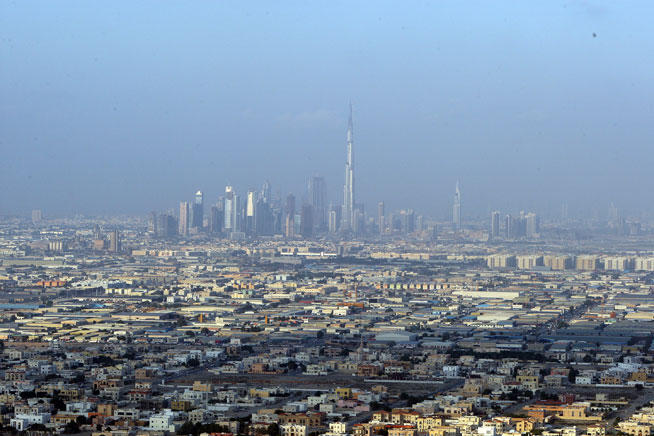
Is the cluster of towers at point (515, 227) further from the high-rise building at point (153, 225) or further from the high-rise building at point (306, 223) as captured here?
the high-rise building at point (153, 225)

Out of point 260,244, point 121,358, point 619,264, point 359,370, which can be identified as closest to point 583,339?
point 359,370

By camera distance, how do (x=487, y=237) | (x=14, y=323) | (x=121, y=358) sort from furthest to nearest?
1. (x=487, y=237)
2. (x=14, y=323)
3. (x=121, y=358)

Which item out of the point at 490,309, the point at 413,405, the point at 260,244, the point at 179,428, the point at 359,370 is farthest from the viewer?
the point at 260,244

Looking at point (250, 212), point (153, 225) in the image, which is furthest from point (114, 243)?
point (250, 212)

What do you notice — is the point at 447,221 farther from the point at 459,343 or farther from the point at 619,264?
the point at 459,343

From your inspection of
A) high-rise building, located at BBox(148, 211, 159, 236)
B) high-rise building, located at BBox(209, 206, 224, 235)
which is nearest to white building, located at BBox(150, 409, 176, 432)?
high-rise building, located at BBox(148, 211, 159, 236)

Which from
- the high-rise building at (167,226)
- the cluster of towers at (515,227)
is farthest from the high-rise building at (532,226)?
the high-rise building at (167,226)

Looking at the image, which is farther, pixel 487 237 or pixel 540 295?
pixel 487 237

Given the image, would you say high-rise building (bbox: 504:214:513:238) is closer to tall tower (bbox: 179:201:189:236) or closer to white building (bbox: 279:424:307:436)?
tall tower (bbox: 179:201:189:236)
